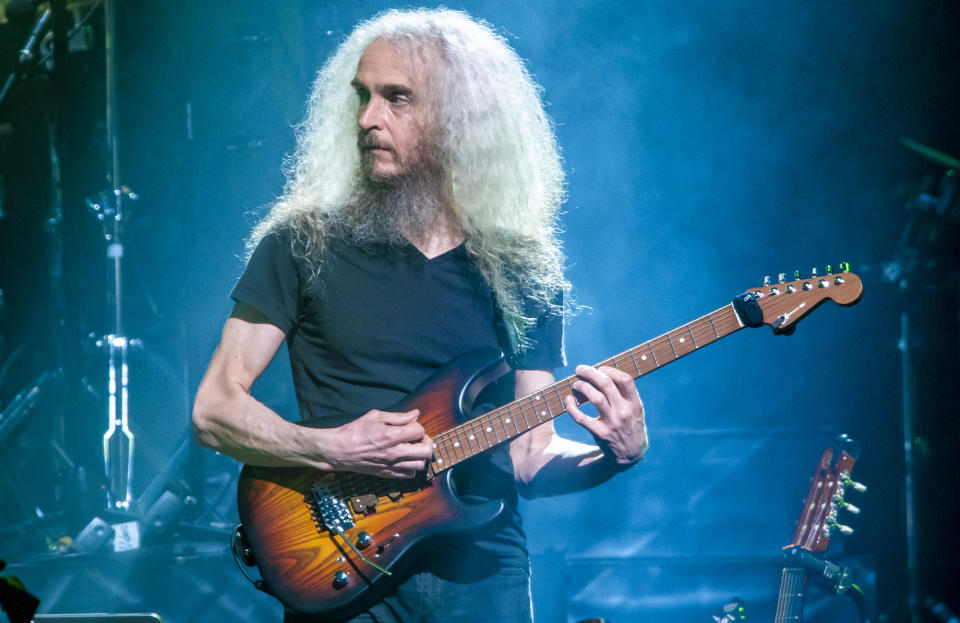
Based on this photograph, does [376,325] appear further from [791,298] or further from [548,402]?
[791,298]

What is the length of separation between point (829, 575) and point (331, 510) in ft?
9.11

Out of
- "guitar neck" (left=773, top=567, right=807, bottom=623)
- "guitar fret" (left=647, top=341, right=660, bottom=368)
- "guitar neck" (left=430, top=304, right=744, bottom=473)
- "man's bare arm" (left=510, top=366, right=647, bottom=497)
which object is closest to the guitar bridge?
"guitar neck" (left=430, top=304, right=744, bottom=473)

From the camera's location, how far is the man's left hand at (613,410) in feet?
6.81

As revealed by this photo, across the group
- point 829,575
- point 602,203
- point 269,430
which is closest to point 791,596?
point 829,575

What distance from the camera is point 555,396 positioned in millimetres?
2213

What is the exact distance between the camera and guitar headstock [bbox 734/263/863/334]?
87.0 inches

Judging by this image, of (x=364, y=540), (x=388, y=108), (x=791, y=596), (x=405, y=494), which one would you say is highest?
(x=388, y=108)

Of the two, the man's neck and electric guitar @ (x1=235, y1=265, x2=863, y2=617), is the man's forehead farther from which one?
electric guitar @ (x1=235, y1=265, x2=863, y2=617)

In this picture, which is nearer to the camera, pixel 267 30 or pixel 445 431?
pixel 445 431

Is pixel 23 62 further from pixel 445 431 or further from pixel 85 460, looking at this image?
pixel 445 431

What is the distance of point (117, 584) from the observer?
168 inches

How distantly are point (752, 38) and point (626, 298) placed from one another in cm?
187

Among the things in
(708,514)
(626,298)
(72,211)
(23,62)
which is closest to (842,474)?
(708,514)

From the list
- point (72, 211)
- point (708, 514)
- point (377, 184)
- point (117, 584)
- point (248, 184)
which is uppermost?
point (248, 184)
